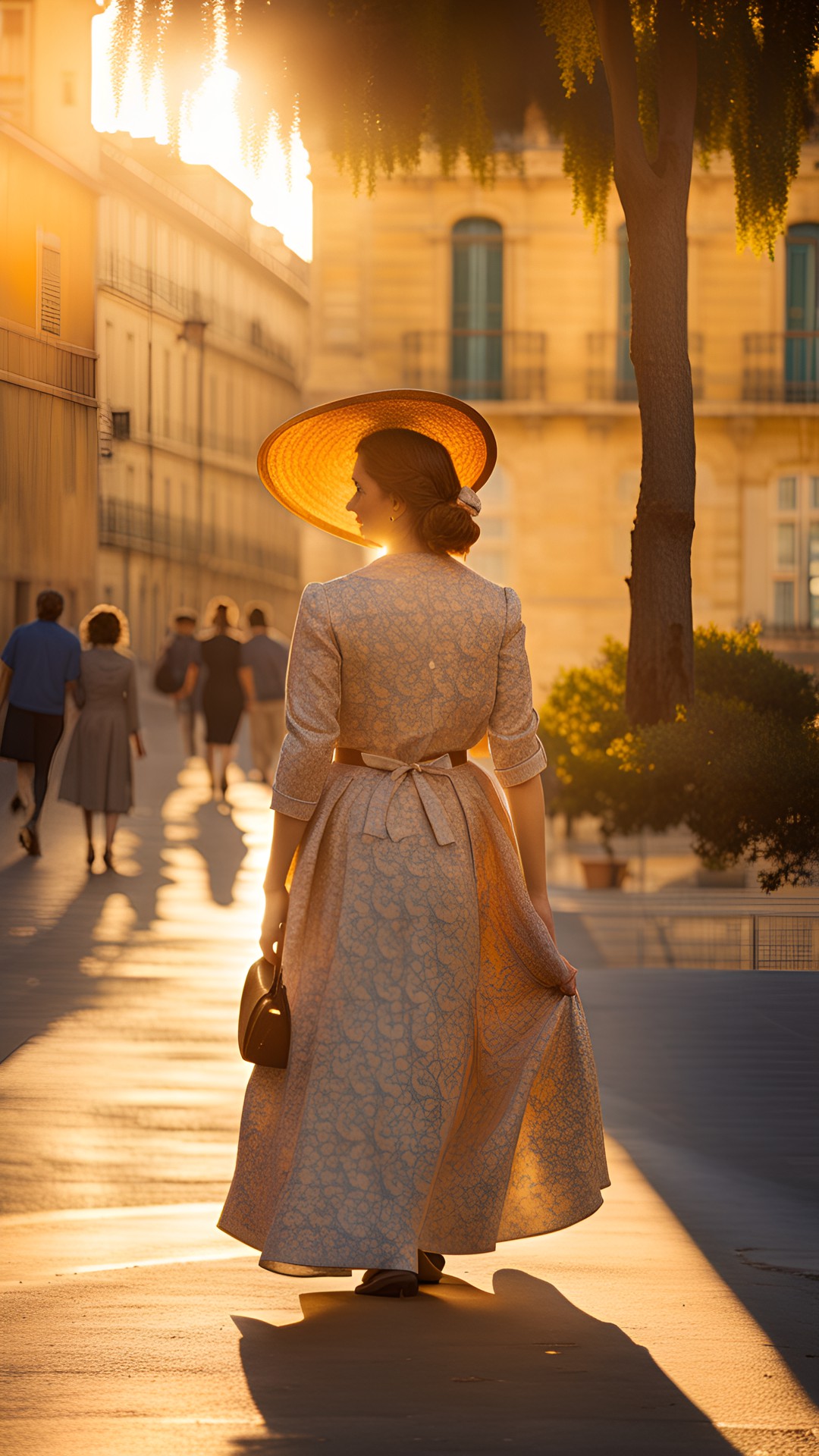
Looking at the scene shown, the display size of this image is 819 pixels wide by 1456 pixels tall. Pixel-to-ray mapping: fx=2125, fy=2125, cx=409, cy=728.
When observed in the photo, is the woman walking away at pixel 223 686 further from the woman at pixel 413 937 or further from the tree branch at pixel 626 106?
the woman at pixel 413 937

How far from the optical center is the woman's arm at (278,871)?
4.19m

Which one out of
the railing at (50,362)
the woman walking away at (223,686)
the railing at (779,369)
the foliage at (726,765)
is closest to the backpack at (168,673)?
the woman walking away at (223,686)

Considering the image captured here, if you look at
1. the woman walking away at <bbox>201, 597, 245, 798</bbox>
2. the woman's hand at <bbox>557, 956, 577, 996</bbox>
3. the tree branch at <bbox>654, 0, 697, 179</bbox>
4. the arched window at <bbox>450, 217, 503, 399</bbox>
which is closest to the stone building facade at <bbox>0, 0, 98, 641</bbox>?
the tree branch at <bbox>654, 0, 697, 179</bbox>

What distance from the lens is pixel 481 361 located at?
30.7 metres

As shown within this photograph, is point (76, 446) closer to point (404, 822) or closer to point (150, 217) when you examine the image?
point (150, 217)

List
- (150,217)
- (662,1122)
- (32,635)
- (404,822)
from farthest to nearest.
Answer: (32,635)
(150,217)
(662,1122)
(404,822)

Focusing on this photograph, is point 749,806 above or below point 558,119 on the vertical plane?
below

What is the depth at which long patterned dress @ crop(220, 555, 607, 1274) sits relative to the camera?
4.12 metres

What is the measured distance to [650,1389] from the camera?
3594 millimetres

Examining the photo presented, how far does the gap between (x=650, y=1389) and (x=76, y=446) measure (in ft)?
18.2

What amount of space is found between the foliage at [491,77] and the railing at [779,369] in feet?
63.6

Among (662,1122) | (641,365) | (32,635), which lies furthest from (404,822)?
(32,635)

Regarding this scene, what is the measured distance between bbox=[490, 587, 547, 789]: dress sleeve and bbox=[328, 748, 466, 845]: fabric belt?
0.10m

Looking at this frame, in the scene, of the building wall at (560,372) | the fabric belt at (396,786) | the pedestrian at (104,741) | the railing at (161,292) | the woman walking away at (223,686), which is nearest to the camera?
the fabric belt at (396,786)
